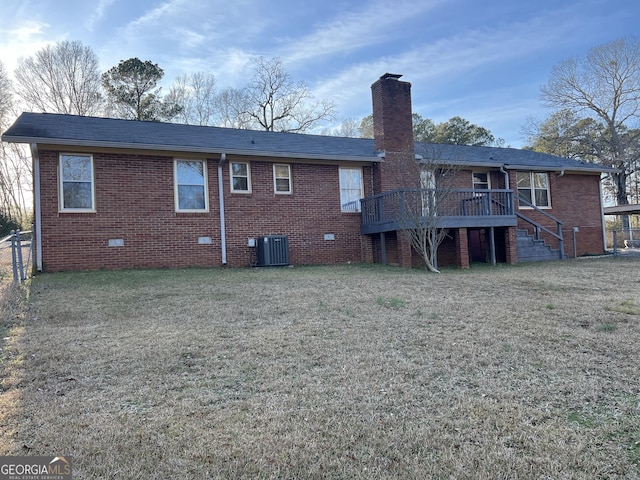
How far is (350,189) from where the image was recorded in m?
13.5

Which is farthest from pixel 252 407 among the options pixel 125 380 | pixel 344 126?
pixel 344 126

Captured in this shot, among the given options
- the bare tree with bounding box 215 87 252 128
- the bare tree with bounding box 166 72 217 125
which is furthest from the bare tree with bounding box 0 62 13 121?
the bare tree with bounding box 215 87 252 128

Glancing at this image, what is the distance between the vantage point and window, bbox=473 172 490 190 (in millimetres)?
15516

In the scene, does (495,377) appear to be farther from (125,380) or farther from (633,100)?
(633,100)

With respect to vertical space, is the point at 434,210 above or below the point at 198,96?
below

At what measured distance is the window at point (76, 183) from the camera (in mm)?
10273

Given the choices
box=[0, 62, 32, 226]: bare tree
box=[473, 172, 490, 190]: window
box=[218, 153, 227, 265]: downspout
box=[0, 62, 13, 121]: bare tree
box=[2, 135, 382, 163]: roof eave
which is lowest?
box=[218, 153, 227, 265]: downspout

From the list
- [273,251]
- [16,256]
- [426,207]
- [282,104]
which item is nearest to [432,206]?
[426,207]

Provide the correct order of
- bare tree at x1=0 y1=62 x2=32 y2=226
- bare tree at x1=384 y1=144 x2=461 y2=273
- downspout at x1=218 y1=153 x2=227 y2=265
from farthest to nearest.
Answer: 1. bare tree at x1=0 y1=62 x2=32 y2=226
2. downspout at x1=218 y1=153 x2=227 y2=265
3. bare tree at x1=384 y1=144 x2=461 y2=273

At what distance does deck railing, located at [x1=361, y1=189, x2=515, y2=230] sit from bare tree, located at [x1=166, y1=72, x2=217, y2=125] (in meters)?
19.9

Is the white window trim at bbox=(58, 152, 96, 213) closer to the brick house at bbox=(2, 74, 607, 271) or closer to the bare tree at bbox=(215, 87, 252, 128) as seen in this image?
the brick house at bbox=(2, 74, 607, 271)

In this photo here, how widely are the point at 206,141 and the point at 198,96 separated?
19535 mm

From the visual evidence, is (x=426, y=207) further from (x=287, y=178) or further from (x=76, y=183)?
(x=76, y=183)

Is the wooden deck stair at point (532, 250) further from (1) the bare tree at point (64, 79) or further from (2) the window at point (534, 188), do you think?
(1) the bare tree at point (64, 79)
